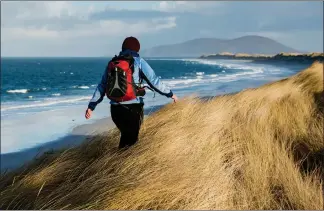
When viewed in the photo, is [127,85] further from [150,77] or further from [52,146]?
[52,146]

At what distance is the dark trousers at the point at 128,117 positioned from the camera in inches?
173

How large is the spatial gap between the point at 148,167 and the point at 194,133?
3.58ft

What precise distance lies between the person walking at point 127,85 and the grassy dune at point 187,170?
39cm

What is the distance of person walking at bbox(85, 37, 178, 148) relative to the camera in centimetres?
412

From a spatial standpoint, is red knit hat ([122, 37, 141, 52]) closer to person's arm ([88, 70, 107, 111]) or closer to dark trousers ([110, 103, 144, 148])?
person's arm ([88, 70, 107, 111])

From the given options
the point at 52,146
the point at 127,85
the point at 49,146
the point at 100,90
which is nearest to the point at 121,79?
the point at 127,85

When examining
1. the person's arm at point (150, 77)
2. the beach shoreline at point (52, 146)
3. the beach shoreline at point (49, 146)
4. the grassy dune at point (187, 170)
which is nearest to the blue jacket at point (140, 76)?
the person's arm at point (150, 77)

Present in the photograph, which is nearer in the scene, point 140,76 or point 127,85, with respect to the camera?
point 127,85

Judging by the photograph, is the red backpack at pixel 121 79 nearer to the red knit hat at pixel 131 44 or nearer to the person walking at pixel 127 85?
the person walking at pixel 127 85

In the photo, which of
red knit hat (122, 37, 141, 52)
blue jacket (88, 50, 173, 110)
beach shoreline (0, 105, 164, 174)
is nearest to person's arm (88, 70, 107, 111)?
blue jacket (88, 50, 173, 110)

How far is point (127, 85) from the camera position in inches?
164

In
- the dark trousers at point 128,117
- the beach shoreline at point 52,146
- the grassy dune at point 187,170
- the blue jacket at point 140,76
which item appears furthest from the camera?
the beach shoreline at point 52,146

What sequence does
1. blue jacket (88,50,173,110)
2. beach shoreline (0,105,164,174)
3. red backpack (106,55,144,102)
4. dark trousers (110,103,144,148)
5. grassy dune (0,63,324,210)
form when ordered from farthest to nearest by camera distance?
beach shoreline (0,105,164,174)
dark trousers (110,103,144,148)
blue jacket (88,50,173,110)
red backpack (106,55,144,102)
grassy dune (0,63,324,210)

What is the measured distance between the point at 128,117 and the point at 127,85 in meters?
0.43
